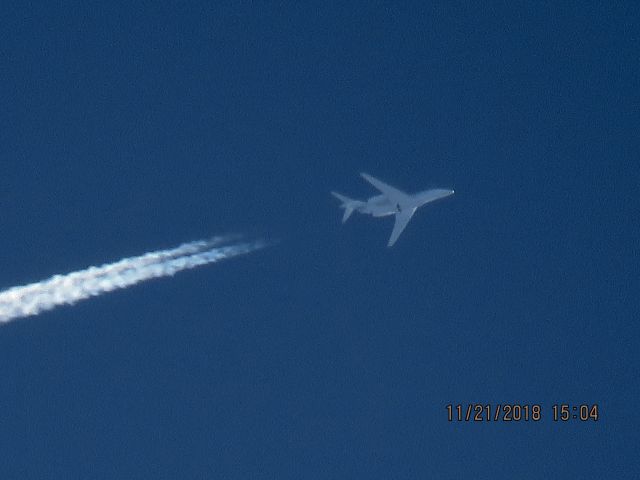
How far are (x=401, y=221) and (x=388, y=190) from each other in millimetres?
3942

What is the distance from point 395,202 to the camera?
86688mm

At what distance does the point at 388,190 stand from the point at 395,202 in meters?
1.49

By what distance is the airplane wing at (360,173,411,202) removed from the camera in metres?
86.2

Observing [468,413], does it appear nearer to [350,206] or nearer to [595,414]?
[595,414]

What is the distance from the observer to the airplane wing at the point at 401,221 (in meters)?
87.4

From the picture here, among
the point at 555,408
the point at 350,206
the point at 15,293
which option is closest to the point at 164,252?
the point at 15,293

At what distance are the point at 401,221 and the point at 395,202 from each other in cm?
254

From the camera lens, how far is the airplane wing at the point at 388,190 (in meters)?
86.2

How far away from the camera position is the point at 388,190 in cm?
8644

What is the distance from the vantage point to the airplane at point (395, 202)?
86.2 m

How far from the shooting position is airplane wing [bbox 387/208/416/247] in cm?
8738

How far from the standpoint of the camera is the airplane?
86.2m

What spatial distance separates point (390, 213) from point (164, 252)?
82.3 ft

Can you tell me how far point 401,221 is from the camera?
88.1m
